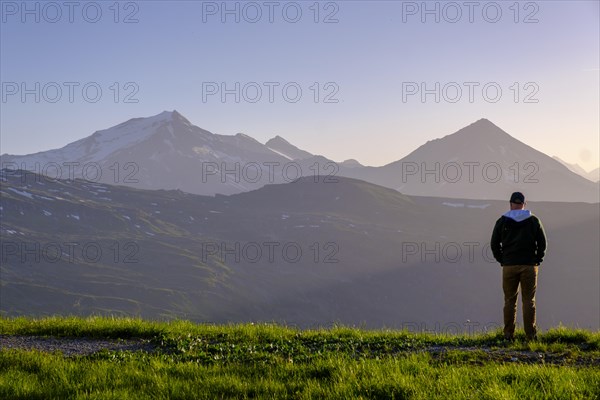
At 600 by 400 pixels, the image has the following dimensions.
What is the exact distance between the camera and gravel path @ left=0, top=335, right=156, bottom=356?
1355cm

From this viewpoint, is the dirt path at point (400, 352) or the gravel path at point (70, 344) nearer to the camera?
the dirt path at point (400, 352)

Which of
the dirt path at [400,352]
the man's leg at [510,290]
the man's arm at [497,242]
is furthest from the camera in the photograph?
the man's arm at [497,242]

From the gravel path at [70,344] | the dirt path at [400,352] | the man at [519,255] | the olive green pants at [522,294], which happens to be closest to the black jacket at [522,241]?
the man at [519,255]

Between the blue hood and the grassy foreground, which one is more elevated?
the blue hood

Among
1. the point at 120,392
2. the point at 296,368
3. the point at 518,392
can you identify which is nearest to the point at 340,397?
the point at 296,368

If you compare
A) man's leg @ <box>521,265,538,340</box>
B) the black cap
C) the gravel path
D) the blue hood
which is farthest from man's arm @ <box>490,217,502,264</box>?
the gravel path

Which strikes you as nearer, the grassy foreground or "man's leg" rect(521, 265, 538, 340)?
the grassy foreground

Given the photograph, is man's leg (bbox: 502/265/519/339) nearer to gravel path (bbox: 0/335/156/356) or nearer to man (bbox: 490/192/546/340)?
man (bbox: 490/192/546/340)

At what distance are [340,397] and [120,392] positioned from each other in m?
3.52

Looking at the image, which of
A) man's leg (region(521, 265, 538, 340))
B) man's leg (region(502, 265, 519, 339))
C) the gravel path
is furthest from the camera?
man's leg (region(502, 265, 519, 339))

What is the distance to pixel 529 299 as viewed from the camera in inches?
585

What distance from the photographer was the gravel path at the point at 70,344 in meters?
13.6

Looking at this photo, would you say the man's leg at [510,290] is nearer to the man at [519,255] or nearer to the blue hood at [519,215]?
the man at [519,255]

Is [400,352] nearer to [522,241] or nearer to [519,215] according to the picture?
[522,241]
